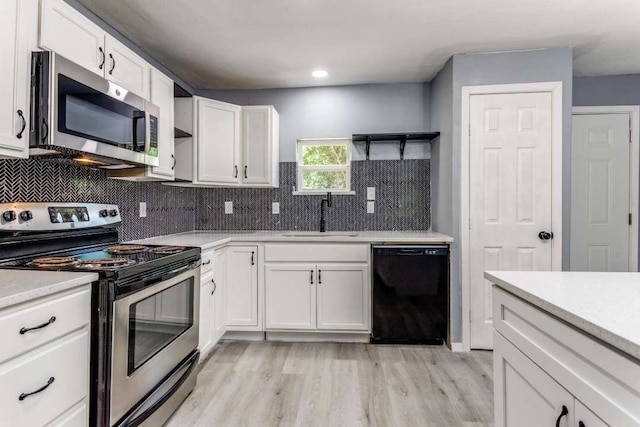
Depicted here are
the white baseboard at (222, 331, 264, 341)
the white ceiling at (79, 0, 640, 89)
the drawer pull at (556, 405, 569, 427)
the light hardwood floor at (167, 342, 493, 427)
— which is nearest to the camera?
the drawer pull at (556, 405, 569, 427)

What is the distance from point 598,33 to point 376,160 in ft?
6.21

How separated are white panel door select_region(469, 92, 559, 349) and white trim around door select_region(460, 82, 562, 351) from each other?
32 mm

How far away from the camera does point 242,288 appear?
9.61 ft

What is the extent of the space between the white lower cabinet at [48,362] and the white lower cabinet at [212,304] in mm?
1053

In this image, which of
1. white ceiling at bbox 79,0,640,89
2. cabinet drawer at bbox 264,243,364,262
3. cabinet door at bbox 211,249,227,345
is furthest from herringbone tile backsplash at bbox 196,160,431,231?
white ceiling at bbox 79,0,640,89

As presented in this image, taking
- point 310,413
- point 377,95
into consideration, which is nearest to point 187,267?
point 310,413

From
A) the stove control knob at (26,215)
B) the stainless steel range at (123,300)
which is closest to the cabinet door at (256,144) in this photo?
the stainless steel range at (123,300)

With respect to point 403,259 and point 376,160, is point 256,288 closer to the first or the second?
point 403,259

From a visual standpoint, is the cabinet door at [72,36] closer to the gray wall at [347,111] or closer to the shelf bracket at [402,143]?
the gray wall at [347,111]

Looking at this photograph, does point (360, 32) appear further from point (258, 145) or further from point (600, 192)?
point (600, 192)

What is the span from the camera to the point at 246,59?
2.87 m

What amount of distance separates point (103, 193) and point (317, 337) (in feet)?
6.47

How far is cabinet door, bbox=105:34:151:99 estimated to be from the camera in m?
1.90

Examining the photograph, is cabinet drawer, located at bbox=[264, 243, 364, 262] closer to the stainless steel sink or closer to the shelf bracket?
the stainless steel sink
